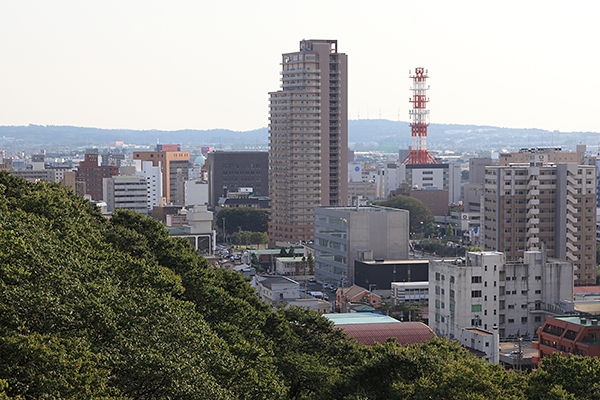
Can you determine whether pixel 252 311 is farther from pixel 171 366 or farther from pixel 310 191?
pixel 310 191

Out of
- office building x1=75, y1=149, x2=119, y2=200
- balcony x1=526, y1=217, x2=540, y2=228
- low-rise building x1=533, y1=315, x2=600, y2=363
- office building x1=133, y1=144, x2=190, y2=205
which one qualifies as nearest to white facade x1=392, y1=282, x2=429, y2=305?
balcony x1=526, y1=217, x2=540, y2=228

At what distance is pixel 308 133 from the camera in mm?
85125

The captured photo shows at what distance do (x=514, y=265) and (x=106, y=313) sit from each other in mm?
33256

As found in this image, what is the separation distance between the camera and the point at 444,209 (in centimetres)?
11062

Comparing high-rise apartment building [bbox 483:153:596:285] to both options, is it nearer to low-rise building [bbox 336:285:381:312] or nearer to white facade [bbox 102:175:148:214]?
low-rise building [bbox 336:285:381:312]

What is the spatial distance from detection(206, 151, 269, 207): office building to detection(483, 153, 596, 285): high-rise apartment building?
6544 cm

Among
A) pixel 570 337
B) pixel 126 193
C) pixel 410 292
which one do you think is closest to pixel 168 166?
pixel 126 193

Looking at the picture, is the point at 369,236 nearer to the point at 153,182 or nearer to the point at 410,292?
the point at 410,292

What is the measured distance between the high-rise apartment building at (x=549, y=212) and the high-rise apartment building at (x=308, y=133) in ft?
91.1

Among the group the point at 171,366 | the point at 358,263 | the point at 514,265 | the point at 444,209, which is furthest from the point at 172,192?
the point at 171,366

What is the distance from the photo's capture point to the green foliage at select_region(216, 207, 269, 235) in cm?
9612

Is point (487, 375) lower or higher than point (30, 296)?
lower

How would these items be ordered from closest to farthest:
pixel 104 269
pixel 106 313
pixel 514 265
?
pixel 106 313 < pixel 104 269 < pixel 514 265

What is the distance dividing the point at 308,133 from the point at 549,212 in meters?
32.0
